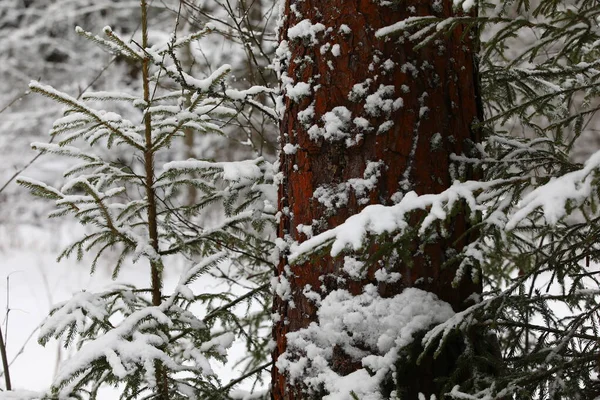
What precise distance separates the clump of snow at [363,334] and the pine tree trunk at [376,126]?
44 millimetres

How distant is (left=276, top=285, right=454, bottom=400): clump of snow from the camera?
181 cm

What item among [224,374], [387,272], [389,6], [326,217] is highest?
[389,6]

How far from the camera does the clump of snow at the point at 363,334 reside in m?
1.81

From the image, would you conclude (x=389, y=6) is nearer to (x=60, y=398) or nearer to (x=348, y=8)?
(x=348, y=8)

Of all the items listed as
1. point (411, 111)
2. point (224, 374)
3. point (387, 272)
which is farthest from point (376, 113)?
point (224, 374)

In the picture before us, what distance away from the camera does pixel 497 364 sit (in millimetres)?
1767

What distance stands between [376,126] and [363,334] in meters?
0.71

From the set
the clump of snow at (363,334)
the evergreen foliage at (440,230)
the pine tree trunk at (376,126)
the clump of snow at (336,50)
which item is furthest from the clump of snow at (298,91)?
the clump of snow at (363,334)

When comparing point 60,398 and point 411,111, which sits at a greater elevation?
point 411,111

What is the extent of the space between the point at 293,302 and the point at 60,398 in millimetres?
926

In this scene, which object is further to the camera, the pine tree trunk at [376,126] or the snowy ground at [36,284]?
the snowy ground at [36,284]

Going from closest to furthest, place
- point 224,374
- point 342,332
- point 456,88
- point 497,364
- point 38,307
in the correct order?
point 497,364 < point 342,332 < point 456,88 < point 224,374 < point 38,307

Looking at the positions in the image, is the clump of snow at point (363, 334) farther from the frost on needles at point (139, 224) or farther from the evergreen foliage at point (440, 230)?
the frost on needles at point (139, 224)

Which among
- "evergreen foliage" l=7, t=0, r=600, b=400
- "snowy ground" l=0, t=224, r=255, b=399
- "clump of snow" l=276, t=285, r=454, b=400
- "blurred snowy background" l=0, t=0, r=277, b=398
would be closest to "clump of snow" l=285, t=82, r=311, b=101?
"evergreen foliage" l=7, t=0, r=600, b=400
